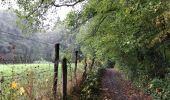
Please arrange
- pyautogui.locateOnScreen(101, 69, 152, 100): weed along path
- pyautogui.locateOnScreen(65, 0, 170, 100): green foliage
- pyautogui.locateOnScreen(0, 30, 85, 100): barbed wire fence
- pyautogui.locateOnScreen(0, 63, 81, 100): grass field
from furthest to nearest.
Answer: pyautogui.locateOnScreen(101, 69, 152, 100): weed along path
pyautogui.locateOnScreen(65, 0, 170, 100): green foliage
pyautogui.locateOnScreen(0, 63, 81, 100): grass field
pyautogui.locateOnScreen(0, 30, 85, 100): barbed wire fence

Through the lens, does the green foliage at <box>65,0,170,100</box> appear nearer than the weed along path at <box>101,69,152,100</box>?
Yes

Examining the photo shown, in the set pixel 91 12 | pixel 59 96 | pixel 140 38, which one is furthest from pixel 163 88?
pixel 91 12

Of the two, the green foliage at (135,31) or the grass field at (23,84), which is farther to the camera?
the green foliage at (135,31)

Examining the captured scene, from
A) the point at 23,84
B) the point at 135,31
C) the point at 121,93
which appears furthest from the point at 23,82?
the point at 121,93

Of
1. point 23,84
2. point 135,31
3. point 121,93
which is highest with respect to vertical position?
point 135,31

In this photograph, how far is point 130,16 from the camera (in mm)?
14508

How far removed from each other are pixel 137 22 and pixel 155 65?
6.33m

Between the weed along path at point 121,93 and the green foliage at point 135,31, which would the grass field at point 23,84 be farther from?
the weed along path at point 121,93

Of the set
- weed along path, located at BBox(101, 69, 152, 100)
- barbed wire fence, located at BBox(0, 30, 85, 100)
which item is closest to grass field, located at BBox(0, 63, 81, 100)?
barbed wire fence, located at BBox(0, 30, 85, 100)

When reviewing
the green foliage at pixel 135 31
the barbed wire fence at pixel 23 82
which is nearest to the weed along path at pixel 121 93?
the green foliage at pixel 135 31

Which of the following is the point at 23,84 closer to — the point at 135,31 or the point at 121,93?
the point at 135,31

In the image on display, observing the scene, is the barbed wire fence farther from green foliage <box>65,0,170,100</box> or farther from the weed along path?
the weed along path

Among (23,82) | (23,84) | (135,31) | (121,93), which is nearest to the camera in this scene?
(23,84)

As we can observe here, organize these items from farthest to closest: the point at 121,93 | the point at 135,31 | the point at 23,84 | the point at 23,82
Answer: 1. the point at 121,93
2. the point at 135,31
3. the point at 23,82
4. the point at 23,84
